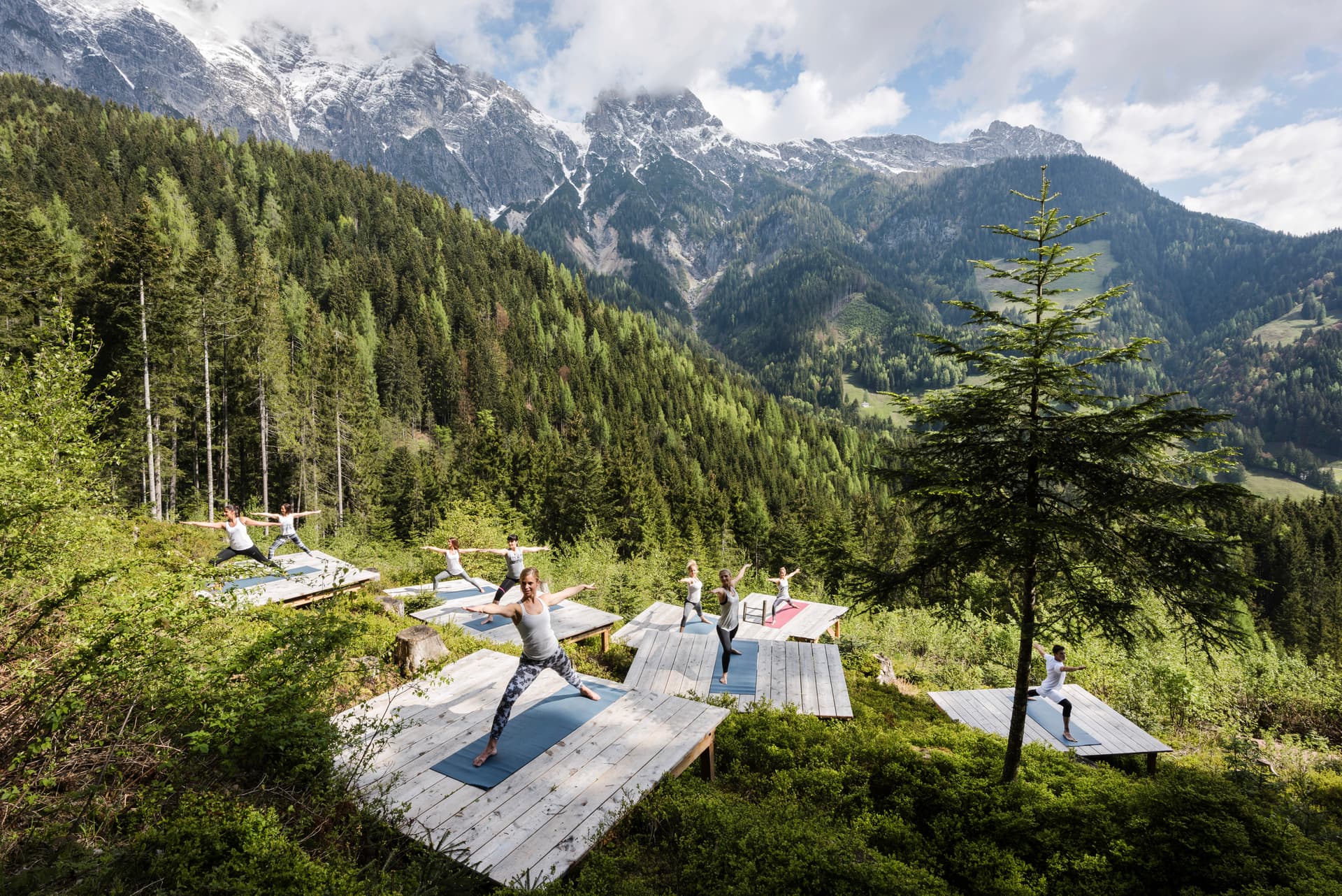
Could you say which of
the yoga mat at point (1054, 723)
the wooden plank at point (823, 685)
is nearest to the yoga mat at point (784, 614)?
the wooden plank at point (823, 685)

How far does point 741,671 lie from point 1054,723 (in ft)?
20.2

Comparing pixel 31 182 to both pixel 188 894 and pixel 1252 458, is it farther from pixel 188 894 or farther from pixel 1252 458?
pixel 1252 458

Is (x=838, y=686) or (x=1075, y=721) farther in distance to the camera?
(x=838, y=686)

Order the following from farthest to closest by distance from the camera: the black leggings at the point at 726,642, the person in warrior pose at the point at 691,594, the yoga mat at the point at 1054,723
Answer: the person in warrior pose at the point at 691,594
the black leggings at the point at 726,642
the yoga mat at the point at 1054,723

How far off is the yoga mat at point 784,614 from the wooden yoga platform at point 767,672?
243 cm

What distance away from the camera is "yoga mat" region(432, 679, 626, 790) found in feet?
20.9

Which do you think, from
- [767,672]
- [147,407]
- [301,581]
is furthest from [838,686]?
[147,407]

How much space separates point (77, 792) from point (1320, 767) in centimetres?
1965

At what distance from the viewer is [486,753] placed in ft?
21.7

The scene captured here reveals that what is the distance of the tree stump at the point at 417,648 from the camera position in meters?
9.88

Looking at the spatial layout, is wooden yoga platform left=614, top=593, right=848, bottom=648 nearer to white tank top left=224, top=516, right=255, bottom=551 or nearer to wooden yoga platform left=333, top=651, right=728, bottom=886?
wooden yoga platform left=333, top=651, right=728, bottom=886

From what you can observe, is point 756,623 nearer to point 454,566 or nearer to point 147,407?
point 454,566

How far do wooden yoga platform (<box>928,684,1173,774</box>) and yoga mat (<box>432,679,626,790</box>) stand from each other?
7.73 meters

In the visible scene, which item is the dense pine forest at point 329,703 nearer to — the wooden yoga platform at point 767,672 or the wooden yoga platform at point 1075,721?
the wooden yoga platform at point 1075,721
